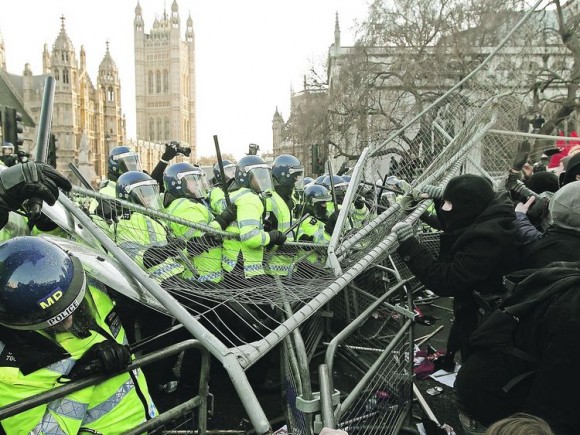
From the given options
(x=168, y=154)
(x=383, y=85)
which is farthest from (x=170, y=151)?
(x=383, y=85)

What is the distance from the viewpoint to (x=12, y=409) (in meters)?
1.72

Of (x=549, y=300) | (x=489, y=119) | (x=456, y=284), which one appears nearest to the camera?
(x=549, y=300)

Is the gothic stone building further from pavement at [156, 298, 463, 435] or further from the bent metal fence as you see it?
the bent metal fence

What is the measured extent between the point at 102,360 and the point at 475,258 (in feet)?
7.03

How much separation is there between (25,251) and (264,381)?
297 cm

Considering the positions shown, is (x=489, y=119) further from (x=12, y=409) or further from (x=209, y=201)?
(x=12, y=409)

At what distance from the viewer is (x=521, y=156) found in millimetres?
4773

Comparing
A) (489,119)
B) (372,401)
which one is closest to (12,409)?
(372,401)

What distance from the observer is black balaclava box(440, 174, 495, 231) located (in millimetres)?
3236

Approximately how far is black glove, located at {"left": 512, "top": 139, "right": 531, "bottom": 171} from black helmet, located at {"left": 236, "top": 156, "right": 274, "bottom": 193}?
8.07 ft

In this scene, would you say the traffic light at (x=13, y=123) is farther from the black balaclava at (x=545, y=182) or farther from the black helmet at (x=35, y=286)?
the black balaclava at (x=545, y=182)

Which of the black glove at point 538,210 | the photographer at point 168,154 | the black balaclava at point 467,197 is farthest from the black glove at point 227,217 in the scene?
the photographer at point 168,154

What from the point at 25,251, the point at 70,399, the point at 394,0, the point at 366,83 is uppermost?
the point at 394,0

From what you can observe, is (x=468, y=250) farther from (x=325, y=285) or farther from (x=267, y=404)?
(x=267, y=404)
